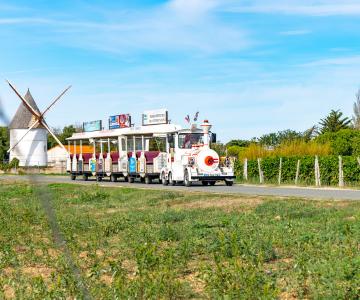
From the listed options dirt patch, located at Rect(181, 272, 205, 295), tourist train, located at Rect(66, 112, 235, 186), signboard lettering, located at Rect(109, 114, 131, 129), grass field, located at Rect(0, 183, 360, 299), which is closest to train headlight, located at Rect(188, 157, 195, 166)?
tourist train, located at Rect(66, 112, 235, 186)

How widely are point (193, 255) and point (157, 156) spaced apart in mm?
27025

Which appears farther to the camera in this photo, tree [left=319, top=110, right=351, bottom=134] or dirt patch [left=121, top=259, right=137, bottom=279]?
tree [left=319, top=110, right=351, bottom=134]

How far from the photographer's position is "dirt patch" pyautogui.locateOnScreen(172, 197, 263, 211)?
18.6m

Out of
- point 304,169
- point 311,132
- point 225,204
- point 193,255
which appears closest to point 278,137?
point 311,132

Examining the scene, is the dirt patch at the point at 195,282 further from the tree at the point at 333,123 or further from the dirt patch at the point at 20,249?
the tree at the point at 333,123

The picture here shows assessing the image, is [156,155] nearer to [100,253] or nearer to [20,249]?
[20,249]

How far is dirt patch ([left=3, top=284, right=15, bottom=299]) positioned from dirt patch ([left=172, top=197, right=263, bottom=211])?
33.9ft

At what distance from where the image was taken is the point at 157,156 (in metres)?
36.9

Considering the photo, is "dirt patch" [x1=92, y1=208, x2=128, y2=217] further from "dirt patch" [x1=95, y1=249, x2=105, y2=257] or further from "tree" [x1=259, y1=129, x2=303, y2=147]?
"tree" [x1=259, y1=129, x2=303, y2=147]

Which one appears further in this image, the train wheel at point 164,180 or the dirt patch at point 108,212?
the train wheel at point 164,180

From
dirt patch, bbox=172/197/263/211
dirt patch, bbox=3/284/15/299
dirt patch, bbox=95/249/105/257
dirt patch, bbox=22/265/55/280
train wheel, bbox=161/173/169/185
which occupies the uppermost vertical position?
train wheel, bbox=161/173/169/185

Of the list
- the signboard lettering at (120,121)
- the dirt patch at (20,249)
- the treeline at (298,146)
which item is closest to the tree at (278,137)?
the treeline at (298,146)

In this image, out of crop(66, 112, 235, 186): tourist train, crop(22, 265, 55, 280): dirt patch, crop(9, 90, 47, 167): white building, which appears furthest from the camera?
crop(66, 112, 235, 186): tourist train

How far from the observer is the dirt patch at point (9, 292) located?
7.55 meters
